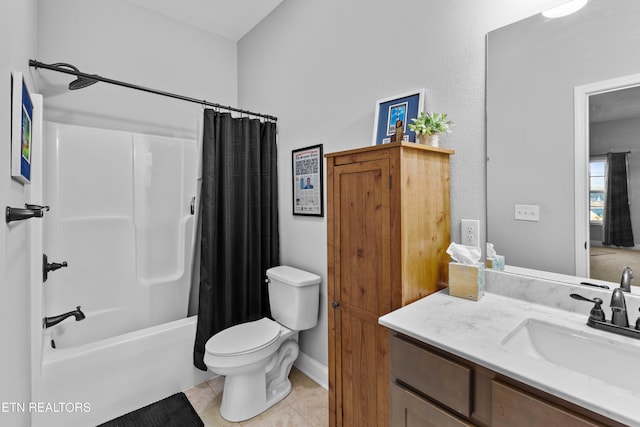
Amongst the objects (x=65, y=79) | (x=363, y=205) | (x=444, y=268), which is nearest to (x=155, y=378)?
(x=363, y=205)

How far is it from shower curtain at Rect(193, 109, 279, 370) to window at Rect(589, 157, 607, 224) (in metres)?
1.95

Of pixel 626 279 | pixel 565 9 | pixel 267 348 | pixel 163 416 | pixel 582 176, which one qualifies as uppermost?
pixel 565 9

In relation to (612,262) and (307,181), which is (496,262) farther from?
(307,181)

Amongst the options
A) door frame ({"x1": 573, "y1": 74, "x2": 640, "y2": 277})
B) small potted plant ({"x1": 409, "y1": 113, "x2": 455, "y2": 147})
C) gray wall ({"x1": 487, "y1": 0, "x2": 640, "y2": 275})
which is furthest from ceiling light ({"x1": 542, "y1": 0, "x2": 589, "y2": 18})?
small potted plant ({"x1": 409, "y1": 113, "x2": 455, "y2": 147})

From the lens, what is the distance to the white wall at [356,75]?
1390 mm

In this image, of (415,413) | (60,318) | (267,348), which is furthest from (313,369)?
(60,318)

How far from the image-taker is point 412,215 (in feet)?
4.16

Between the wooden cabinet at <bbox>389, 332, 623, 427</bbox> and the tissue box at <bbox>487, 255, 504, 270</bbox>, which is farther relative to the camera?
the tissue box at <bbox>487, 255, 504, 270</bbox>

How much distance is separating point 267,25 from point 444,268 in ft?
8.13

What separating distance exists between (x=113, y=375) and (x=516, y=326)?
86.4 inches

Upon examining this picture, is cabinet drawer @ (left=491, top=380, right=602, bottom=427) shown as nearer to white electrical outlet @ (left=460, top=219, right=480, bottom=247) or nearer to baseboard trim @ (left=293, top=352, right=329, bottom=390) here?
white electrical outlet @ (left=460, top=219, right=480, bottom=247)

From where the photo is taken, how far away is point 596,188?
3.60ft

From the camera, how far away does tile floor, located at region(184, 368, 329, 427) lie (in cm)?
179

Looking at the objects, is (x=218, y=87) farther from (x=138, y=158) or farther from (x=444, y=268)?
(x=444, y=268)
